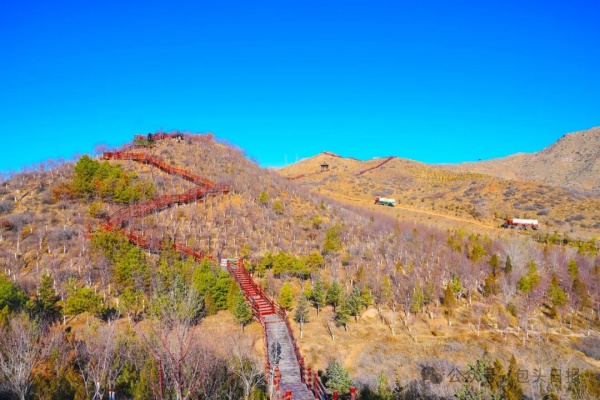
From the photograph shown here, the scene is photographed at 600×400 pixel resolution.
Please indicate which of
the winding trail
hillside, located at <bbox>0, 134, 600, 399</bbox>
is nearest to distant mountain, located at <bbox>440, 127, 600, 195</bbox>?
hillside, located at <bbox>0, 134, 600, 399</bbox>

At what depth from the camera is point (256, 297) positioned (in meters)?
29.6

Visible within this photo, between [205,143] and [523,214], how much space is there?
65237mm

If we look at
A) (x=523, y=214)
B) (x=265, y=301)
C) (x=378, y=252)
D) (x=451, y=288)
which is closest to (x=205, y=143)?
(x=378, y=252)

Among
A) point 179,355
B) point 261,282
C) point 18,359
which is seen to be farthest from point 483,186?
point 18,359

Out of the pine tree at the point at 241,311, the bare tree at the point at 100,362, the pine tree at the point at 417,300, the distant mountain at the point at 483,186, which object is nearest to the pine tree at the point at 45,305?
the bare tree at the point at 100,362

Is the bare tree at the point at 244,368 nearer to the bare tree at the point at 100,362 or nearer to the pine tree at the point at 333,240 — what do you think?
the bare tree at the point at 100,362

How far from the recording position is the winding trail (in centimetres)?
1692

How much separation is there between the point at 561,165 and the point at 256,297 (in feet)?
498

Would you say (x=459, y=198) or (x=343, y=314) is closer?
(x=343, y=314)

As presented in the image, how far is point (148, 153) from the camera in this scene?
55.3m

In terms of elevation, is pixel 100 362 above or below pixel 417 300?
below

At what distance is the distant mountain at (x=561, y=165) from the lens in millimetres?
121062

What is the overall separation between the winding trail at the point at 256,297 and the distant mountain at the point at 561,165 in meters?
111

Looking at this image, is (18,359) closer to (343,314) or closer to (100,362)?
(100,362)
